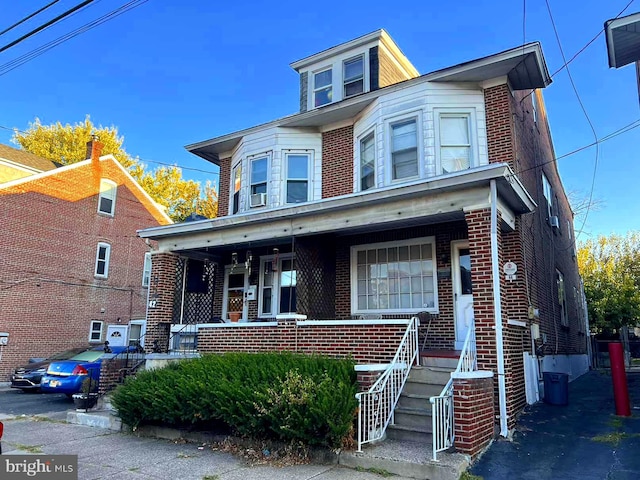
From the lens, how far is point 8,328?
685 inches

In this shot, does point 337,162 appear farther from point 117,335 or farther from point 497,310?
point 117,335

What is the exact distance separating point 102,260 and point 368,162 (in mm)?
15180

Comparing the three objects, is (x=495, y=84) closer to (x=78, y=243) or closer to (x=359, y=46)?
(x=359, y=46)

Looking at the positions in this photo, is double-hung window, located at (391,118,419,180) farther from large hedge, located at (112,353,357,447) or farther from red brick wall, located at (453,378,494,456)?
red brick wall, located at (453,378,494,456)

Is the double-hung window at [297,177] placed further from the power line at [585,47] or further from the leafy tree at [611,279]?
the leafy tree at [611,279]

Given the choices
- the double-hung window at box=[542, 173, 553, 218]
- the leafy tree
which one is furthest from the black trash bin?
the leafy tree

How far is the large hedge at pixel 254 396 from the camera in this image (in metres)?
5.91

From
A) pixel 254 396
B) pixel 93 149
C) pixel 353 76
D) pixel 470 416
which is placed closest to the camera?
pixel 470 416

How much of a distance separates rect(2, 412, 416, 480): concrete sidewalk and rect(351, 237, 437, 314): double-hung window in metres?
5.01

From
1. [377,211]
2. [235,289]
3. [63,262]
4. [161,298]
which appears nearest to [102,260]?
[63,262]

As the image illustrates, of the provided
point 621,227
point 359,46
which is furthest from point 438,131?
point 621,227

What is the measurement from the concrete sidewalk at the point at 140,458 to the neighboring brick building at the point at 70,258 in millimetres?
11082

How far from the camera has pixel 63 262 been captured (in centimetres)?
1961

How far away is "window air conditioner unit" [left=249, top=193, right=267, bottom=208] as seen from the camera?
41.6 feet
